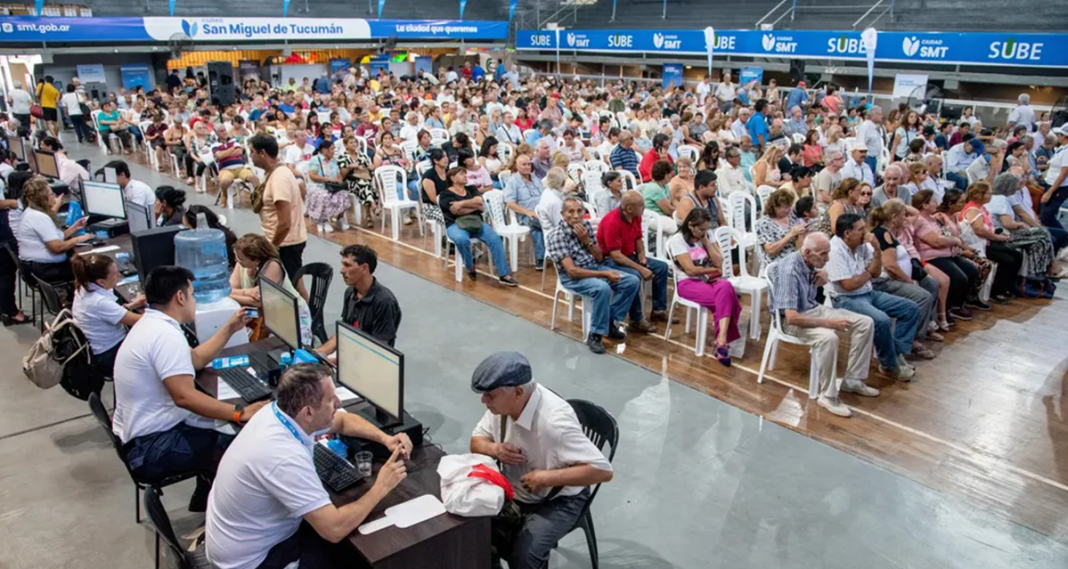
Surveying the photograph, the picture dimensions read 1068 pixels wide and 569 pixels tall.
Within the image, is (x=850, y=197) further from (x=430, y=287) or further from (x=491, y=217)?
(x=430, y=287)

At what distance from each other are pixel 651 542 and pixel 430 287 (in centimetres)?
397

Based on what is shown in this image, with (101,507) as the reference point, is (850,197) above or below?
above

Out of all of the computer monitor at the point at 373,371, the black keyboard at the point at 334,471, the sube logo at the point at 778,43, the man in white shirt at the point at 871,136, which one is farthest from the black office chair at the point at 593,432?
the sube logo at the point at 778,43

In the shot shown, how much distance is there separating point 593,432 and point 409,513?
3.15 feet

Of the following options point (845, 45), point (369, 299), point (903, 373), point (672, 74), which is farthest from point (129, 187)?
point (672, 74)

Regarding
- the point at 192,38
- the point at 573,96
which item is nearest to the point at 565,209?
the point at 573,96

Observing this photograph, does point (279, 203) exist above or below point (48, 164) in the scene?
below

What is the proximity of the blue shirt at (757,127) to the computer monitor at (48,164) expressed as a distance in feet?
30.8

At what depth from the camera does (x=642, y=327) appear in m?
5.74

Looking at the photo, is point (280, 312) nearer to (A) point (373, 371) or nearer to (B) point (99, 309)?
(A) point (373, 371)

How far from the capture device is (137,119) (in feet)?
45.7

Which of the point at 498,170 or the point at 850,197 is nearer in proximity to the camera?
the point at 850,197

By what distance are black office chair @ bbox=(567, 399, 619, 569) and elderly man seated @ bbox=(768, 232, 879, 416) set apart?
207 centimetres

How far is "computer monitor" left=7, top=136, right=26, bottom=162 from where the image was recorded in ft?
29.7
